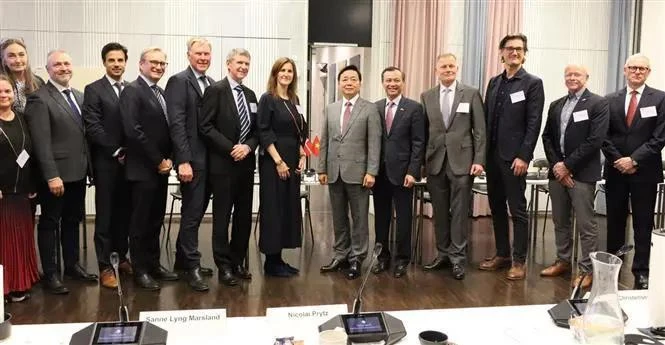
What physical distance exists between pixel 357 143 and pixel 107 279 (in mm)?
1906

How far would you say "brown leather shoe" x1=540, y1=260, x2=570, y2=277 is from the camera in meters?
4.32

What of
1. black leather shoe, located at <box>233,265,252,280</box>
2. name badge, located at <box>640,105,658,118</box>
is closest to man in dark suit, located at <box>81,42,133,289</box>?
black leather shoe, located at <box>233,265,252,280</box>

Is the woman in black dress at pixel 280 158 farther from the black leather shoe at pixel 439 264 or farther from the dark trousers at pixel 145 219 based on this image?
the black leather shoe at pixel 439 264

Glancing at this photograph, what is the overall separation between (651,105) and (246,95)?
8.86 feet

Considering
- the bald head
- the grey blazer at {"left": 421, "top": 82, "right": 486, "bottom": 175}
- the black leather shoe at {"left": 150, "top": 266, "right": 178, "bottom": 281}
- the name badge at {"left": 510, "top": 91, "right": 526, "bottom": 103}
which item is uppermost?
the bald head

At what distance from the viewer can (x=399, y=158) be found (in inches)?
164

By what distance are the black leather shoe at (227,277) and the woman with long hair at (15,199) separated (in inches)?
46.3

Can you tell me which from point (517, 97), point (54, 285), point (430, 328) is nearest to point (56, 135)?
point (54, 285)

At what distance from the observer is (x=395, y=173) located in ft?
13.7

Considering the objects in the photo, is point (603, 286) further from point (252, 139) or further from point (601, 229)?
point (601, 229)

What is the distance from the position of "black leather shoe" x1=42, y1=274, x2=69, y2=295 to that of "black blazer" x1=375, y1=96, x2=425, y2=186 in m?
2.26

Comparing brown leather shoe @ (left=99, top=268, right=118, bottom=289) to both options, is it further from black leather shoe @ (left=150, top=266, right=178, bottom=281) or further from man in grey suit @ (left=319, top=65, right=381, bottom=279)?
man in grey suit @ (left=319, top=65, right=381, bottom=279)

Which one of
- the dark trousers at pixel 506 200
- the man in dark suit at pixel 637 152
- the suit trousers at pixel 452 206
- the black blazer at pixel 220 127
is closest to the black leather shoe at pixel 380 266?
the suit trousers at pixel 452 206

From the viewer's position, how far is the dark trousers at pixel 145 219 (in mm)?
3791
